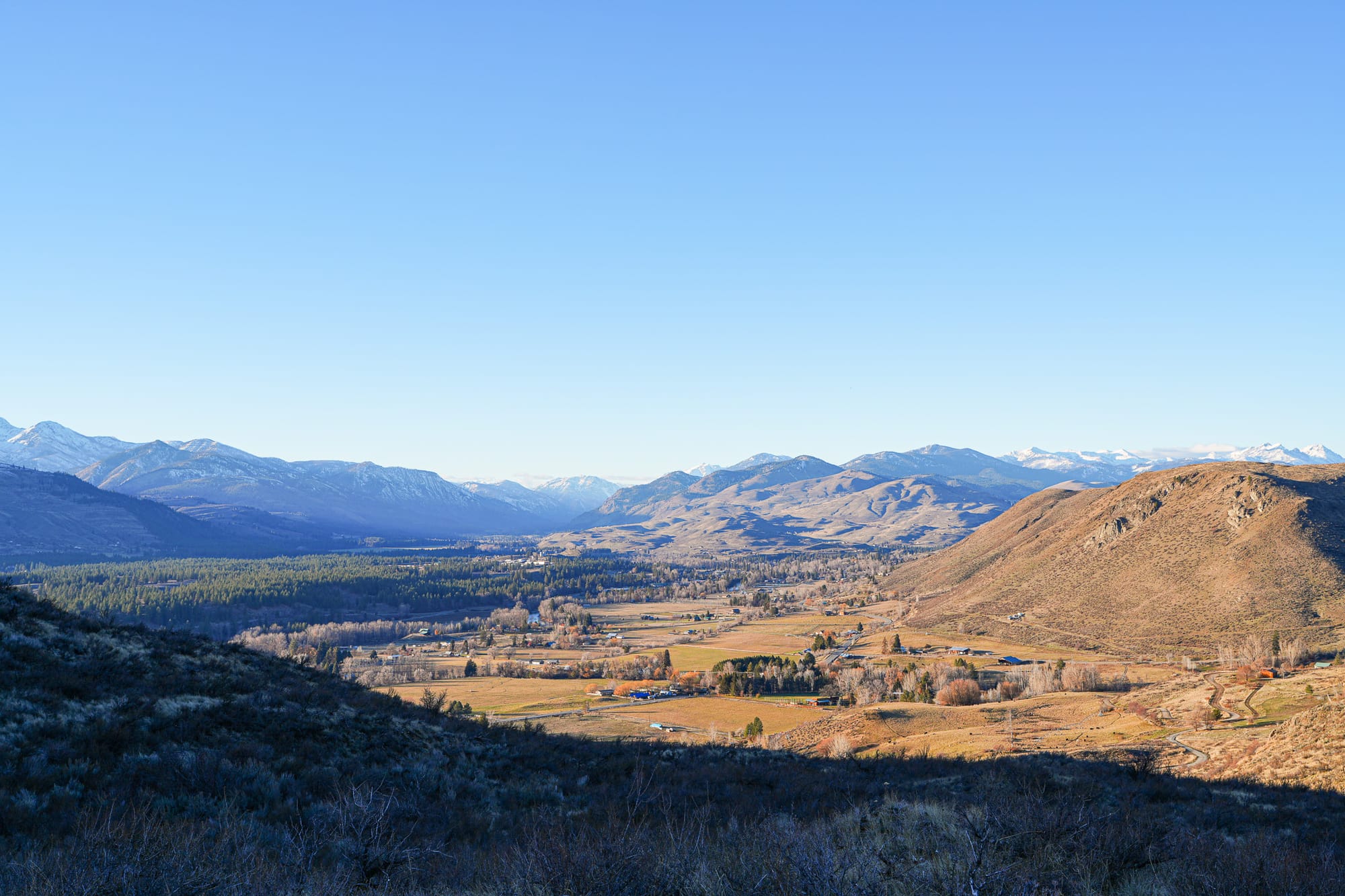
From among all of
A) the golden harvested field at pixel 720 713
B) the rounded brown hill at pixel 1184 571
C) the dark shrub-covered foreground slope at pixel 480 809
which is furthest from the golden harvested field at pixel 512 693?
the rounded brown hill at pixel 1184 571

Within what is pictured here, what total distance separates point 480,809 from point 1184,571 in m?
155

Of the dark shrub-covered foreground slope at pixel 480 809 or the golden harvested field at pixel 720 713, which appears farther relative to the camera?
the golden harvested field at pixel 720 713

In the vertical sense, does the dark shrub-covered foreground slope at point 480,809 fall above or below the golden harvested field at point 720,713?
above

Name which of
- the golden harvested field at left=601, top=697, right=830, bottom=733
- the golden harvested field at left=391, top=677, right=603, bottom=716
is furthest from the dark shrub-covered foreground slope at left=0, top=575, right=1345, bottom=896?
the golden harvested field at left=391, top=677, right=603, bottom=716

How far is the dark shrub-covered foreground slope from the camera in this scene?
1137cm

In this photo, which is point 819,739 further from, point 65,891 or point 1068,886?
point 65,891

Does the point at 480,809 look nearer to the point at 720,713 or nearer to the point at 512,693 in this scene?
the point at 720,713

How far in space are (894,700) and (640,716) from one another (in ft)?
122

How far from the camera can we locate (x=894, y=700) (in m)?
104

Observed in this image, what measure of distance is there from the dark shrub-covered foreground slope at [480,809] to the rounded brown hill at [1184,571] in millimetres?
111097

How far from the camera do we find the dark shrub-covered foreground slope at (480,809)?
37.3ft

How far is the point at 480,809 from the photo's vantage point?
21094 mm

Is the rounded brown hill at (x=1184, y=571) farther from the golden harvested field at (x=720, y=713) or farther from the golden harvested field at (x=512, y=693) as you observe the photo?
the golden harvested field at (x=512, y=693)

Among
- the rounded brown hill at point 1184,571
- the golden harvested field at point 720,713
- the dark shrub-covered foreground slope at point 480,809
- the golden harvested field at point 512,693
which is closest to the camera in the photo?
the dark shrub-covered foreground slope at point 480,809
